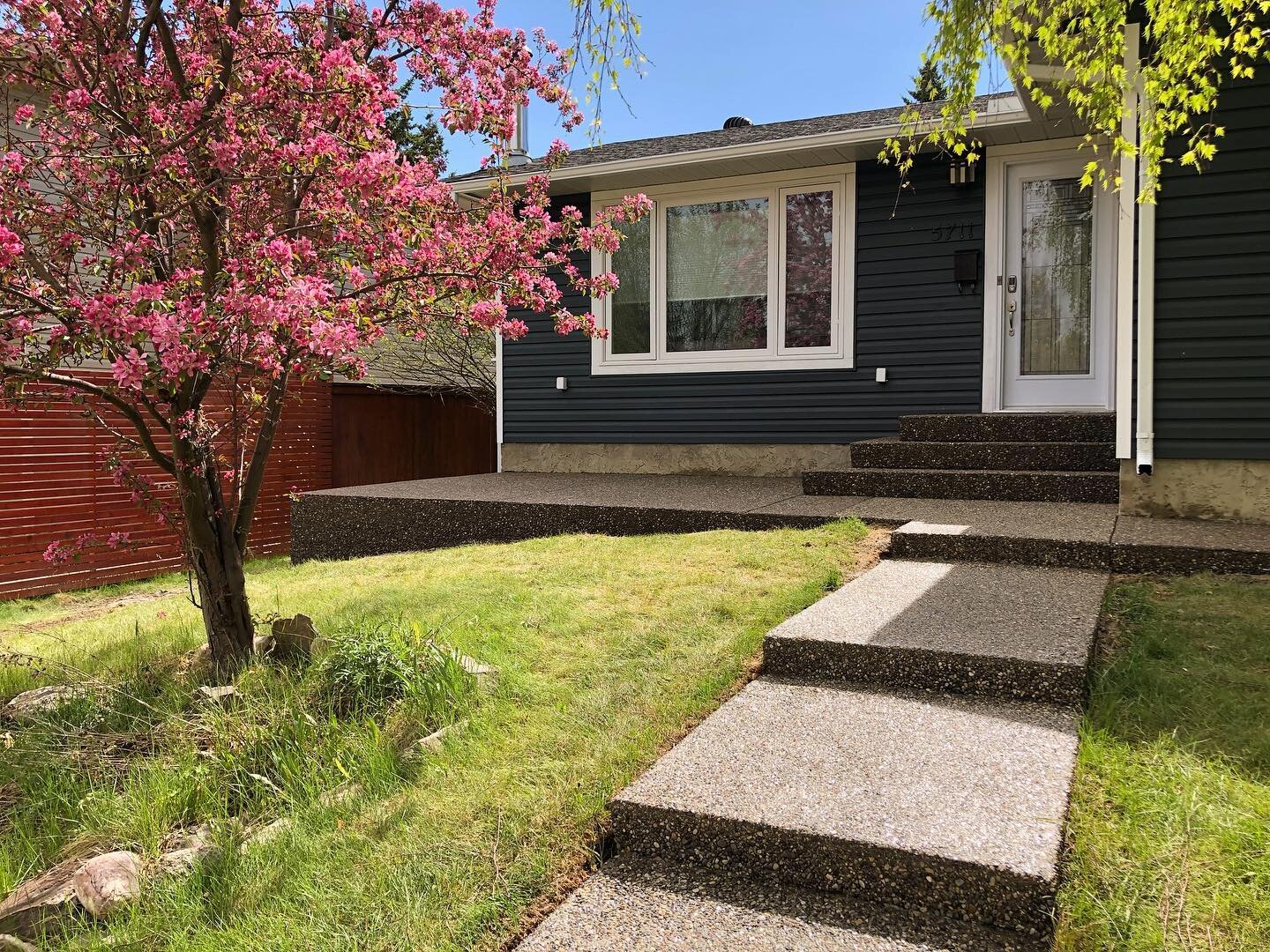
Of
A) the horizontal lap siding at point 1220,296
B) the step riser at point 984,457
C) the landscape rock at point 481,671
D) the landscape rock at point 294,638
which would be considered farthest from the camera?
the step riser at point 984,457

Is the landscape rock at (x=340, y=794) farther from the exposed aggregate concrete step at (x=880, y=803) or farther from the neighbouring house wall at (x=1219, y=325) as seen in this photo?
the neighbouring house wall at (x=1219, y=325)

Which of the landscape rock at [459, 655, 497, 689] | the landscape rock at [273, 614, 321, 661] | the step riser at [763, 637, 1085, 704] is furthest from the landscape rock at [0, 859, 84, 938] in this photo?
the step riser at [763, 637, 1085, 704]

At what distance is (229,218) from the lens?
3.34m

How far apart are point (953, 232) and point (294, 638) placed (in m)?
5.88

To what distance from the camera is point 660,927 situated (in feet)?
5.64

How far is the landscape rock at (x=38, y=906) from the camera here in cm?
202

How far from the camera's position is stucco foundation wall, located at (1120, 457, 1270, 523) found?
4660 mm

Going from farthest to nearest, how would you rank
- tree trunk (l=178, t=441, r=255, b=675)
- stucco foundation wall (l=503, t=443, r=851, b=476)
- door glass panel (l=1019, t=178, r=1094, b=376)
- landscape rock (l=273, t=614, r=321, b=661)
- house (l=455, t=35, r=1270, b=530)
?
1. stucco foundation wall (l=503, t=443, r=851, b=476)
2. door glass panel (l=1019, t=178, r=1094, b=376)
3. house (l=455, t=35, r=1270, b=530)
4. landscape rock (l=273, t=614, r=321, b=661)
5. tree trunk (l=178, t=441, r=255, b=675)

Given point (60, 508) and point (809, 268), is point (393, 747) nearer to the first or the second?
point (809, 268)

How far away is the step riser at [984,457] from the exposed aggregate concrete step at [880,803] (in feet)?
11.8

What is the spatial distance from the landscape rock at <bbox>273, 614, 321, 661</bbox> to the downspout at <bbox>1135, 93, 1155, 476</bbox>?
4.23 m

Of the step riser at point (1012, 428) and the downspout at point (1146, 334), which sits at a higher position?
the downspout at point (1146, 334)

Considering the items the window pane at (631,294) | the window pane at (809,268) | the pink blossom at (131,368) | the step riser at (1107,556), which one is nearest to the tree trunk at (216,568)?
the pink blossom at (131,368)

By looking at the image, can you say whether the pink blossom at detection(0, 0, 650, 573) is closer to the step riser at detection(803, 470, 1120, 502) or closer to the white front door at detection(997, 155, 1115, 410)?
the step riser at detection(803, 470, 1120, 502)
